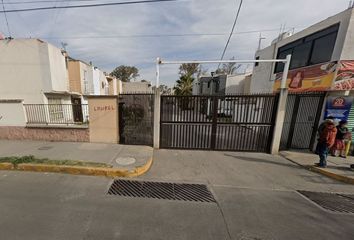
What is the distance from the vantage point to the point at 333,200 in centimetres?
436

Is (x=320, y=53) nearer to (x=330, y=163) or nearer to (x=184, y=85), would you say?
(x=330, y=163)

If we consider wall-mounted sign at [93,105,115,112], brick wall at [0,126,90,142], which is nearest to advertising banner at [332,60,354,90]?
wall-mounted sign at [93,105,115,112]

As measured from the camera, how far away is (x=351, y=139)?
7.38 m

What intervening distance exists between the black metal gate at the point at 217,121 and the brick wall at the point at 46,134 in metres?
3.77

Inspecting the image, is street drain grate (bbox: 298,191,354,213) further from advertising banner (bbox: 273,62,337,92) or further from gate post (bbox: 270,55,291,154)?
advertising banner (bbox: 273,62,337,92)

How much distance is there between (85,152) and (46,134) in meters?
3.02

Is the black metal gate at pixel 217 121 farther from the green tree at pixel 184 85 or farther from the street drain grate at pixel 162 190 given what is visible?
the green tree at pixel 184 85

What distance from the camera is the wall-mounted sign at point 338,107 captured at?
281 inches

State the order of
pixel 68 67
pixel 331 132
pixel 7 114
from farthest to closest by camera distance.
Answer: pixel 68 67, pixel 7 114, pixel 331 132

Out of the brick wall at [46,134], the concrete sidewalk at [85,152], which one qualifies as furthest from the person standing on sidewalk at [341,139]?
the brick wall at [46,134]

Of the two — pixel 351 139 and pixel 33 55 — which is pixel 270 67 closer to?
pixel 351 139

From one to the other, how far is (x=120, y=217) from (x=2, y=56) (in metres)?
15.8

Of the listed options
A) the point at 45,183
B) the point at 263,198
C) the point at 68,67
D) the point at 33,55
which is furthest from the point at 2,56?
the point at 263,198

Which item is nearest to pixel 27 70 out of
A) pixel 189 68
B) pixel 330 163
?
pixel 330 163
